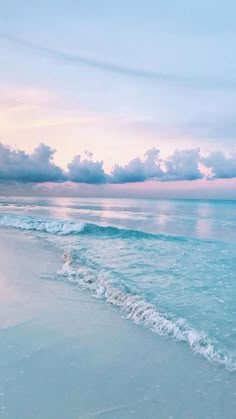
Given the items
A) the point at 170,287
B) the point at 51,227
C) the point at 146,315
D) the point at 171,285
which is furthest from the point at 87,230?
the point at 146,315

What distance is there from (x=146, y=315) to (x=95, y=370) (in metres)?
2.43

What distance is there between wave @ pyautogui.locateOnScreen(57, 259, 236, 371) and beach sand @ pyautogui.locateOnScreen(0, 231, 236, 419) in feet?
0.74

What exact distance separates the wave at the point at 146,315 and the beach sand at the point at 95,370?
23 cm

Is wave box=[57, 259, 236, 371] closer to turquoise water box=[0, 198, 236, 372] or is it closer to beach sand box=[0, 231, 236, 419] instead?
turquoise water box=[0, 198, 236, 372]

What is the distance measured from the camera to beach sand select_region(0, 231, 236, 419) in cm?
384

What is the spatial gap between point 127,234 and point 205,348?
17.2m

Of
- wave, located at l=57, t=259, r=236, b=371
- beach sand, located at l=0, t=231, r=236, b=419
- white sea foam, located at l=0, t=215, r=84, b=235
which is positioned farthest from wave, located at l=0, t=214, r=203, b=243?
beach sand, located at l=0, t=231, r=236, b=419

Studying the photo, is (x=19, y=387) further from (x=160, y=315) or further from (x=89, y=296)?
(x=89, y=296)

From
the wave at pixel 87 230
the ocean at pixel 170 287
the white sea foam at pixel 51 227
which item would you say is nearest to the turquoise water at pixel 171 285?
the ocean at pixel 170 287

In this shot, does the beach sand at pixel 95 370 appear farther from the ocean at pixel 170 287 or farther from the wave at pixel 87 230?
the wave at pixel 87 230

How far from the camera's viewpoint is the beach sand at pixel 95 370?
3844 millimetres

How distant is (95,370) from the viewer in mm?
4660

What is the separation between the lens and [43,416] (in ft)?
12.0

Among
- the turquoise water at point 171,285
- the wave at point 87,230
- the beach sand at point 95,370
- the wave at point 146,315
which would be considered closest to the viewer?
the beach sand at point 95,370
